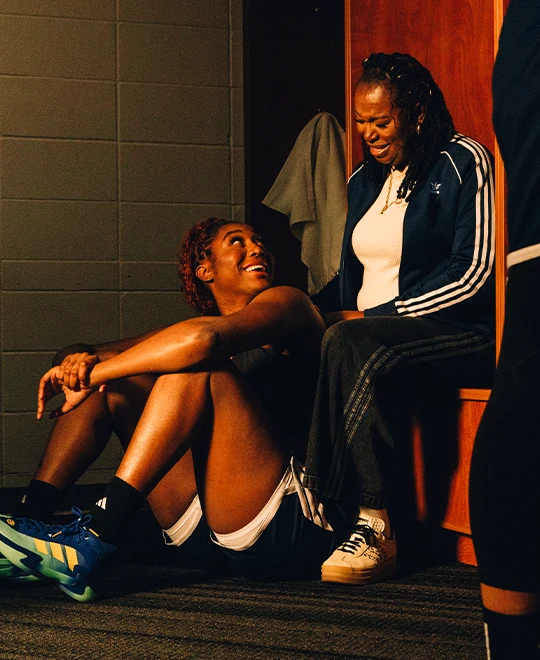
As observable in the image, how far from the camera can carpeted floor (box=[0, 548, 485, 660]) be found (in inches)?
61.5

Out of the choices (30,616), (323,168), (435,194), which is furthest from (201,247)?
(323,168)

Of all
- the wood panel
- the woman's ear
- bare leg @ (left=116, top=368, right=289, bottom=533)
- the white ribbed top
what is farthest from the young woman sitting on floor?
the wood panel

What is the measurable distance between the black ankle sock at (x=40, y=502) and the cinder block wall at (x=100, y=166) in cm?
178

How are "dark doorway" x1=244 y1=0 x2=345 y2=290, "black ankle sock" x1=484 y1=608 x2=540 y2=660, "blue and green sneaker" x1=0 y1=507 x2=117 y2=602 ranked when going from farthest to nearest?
"dark doorway" x1=244 y1=0 x2=345 y2=290 < "blue and green sneaker" x1=0 y1=507 x2=117 y2=602 < "black ankle sock" x1=484 y1=608 x2=540 y2=660

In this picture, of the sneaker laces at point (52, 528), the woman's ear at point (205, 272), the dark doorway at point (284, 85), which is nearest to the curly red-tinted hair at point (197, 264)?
the woman's ear at point (205, 272)

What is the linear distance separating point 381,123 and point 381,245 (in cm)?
31

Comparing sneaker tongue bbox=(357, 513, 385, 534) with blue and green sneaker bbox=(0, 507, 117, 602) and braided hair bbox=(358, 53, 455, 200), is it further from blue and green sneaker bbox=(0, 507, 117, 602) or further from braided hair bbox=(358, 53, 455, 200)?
braided hair bbox=(358, 53, 455, 200)

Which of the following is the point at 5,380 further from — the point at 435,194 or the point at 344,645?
the point at 344,645

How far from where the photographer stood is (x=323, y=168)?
3908 millimetres

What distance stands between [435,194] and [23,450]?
2.26 m

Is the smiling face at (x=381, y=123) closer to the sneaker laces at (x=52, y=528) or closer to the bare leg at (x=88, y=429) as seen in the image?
the bare leg at (x=88, y=429)

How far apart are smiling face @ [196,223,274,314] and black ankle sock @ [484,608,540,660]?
1.51m

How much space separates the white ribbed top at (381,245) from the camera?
2395 millimetres

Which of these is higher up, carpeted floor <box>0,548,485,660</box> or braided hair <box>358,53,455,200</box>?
braided hair <box>358,53,455,200</box>
